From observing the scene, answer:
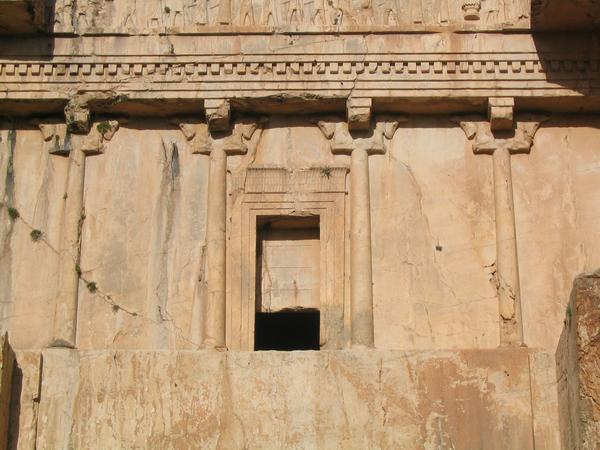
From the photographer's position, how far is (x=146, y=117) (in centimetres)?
1188

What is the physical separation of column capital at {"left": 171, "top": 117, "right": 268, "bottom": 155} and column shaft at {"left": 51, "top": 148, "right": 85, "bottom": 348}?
105 centimetres

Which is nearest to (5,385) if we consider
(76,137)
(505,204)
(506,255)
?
(76,137)

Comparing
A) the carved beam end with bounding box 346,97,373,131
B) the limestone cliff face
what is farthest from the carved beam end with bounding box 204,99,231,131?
the carved beam end with bounding box 346,97,373,131

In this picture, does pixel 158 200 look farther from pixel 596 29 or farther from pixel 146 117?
pixel 596 29

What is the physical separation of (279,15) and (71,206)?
273 cm

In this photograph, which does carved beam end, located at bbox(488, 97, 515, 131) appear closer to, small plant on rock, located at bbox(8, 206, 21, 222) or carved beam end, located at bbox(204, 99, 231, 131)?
carved beam end, located at bbox(204, 99, 231, 131)

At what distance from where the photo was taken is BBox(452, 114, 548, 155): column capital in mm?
11570

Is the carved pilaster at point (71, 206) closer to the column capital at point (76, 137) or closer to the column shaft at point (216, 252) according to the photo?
the column capital at point (76, 137)

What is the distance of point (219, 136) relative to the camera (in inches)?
461

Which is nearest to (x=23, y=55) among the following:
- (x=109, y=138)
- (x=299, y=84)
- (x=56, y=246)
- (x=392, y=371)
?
(x=109, y=138)

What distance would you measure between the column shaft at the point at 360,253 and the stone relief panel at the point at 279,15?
1331 mm

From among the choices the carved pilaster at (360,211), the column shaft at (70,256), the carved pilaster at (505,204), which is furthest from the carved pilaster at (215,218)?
the carved pilaster at (505,204)

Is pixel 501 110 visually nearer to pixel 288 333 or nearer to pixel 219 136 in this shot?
pixel 219 136

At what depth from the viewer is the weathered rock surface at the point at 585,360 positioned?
27.2ft
